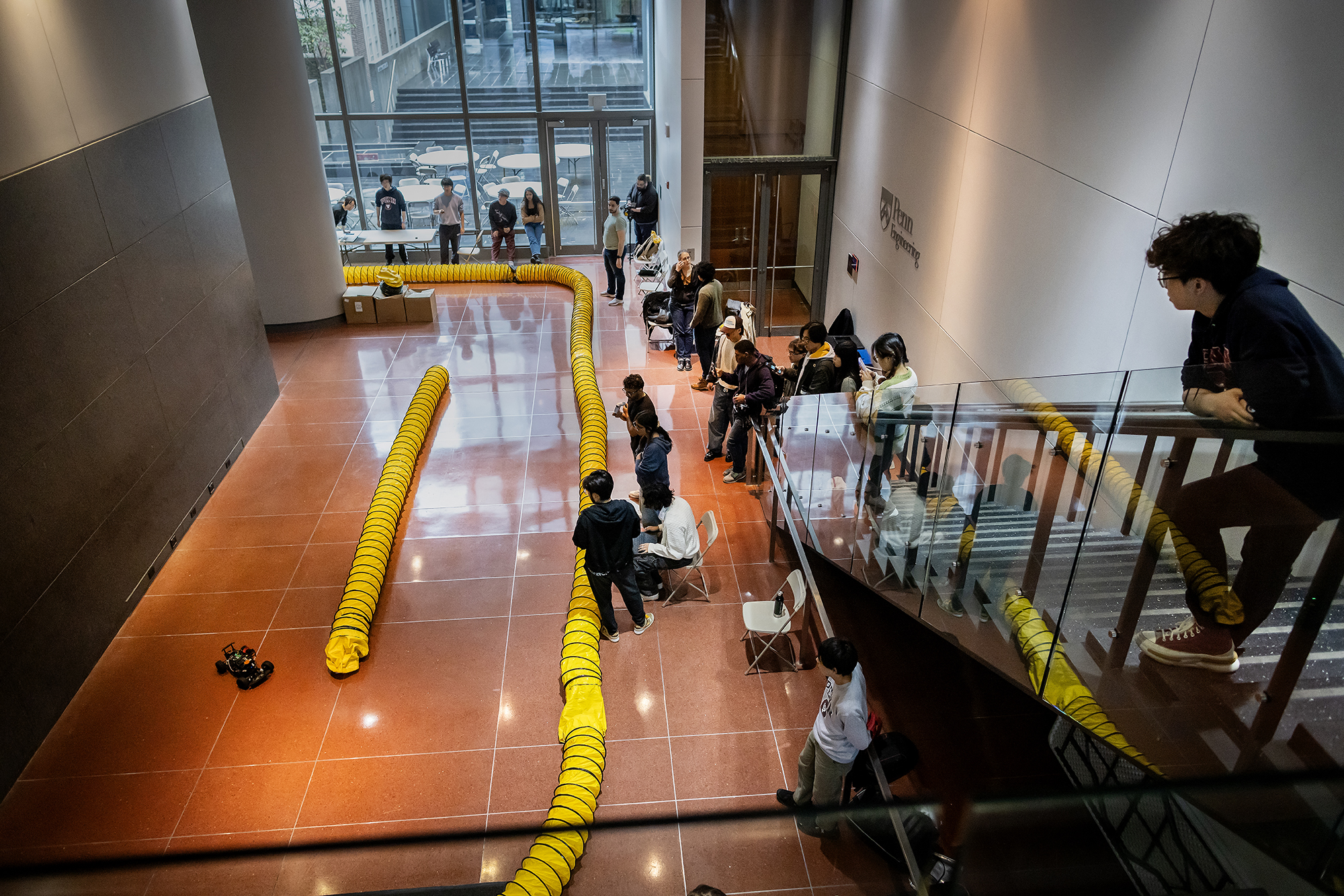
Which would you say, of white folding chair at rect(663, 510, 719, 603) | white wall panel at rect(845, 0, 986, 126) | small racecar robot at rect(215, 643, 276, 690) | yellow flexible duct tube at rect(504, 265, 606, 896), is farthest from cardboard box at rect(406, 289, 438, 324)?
small racecar robot at rect(215, 643, 276, 690)

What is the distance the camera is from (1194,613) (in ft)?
9.49

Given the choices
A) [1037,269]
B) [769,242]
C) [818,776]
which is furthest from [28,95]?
[769,242]

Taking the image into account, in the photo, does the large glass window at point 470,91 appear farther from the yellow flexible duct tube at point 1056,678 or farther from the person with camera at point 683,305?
the yellow flexible duct tube at point 1056,678

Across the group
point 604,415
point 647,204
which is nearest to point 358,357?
point 604,415

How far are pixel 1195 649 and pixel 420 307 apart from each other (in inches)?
453

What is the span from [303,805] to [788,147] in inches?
412

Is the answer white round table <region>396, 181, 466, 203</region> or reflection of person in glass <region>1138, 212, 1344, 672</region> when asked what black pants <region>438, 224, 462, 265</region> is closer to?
white round table <region>396, 181, 466, 203</region>

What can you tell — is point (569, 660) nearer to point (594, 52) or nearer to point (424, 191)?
point (424, 191)

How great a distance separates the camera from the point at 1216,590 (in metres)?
2.80

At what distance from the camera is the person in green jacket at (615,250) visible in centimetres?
1291

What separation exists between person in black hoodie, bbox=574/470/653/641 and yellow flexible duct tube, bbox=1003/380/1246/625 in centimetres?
295

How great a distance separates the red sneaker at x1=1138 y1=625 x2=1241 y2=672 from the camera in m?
2.79

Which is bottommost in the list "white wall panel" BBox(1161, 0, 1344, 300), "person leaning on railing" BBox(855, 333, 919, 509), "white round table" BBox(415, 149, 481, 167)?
"person leaning on railing" BBox(855, 333, 919, 509)

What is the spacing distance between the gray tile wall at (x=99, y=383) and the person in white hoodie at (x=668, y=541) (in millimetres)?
4082
